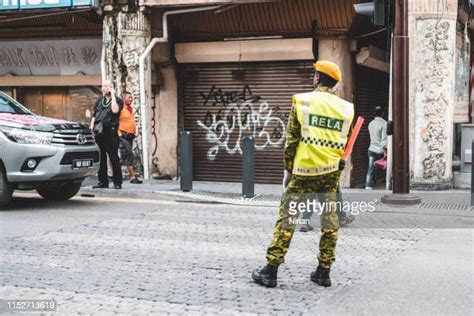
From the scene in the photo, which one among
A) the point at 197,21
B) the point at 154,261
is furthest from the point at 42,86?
the point at 154,261

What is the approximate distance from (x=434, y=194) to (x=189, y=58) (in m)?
6.04

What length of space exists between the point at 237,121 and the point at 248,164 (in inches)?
140

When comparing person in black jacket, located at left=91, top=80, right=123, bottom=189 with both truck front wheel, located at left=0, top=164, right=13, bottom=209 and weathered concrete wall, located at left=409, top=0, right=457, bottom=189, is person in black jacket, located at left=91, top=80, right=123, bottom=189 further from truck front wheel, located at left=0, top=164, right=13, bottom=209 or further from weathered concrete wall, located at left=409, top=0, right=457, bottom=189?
weathered concrete wall, located at left=409, top=0, right=457, bottom=189

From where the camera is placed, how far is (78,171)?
9.68 metres

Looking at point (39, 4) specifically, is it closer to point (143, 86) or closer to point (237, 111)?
point (143, 86)

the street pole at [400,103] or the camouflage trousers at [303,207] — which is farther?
the street pole at [400,103]

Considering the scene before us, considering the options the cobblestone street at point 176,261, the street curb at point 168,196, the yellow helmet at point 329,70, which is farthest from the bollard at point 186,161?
the yellow helmet at point 329,70

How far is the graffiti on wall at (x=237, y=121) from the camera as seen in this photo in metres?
14.1

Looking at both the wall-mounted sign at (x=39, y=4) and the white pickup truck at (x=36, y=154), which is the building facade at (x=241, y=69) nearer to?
the wall-mounted sign at (x=39, y=4)

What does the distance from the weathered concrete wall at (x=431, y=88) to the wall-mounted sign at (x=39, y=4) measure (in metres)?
6.41

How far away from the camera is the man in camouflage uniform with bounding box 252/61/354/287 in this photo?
508 cm

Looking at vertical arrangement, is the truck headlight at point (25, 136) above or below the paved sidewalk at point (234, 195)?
above

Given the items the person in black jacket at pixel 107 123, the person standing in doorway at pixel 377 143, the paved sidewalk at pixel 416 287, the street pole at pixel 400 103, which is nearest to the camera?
the paved sidewalk at pixel 416 287

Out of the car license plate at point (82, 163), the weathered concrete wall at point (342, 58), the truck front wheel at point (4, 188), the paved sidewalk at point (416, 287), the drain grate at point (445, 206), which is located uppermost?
the weathered concrete wall at point (342, 58)
